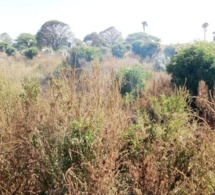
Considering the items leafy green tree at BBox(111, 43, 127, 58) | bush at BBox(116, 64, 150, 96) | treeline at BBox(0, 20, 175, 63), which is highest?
treeline at BBox(0, 20, 175, 63)

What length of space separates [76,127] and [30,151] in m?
0.93

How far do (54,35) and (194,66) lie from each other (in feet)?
67.3

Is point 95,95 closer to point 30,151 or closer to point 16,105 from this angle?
point 30,151

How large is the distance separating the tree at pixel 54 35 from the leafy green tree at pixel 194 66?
19.1m

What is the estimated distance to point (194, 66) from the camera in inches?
265

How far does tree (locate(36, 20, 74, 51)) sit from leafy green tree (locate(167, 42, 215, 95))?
19.1 metres

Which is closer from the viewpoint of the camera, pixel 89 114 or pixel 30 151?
pixel 89 114

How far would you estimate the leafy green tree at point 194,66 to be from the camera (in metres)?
6.55

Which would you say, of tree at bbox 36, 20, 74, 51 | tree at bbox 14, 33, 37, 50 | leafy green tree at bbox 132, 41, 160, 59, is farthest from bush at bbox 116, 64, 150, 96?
tree at bbox 14, 33, 37, 50

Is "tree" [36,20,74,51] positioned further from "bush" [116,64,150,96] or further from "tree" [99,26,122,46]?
"bush" [116,64,150,96]

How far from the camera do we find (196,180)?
2.67m

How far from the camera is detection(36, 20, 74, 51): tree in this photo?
24.8 m

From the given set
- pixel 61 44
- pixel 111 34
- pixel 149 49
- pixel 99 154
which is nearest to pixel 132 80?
pixel 99 154

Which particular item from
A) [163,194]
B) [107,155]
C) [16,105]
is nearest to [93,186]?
[107,155]
